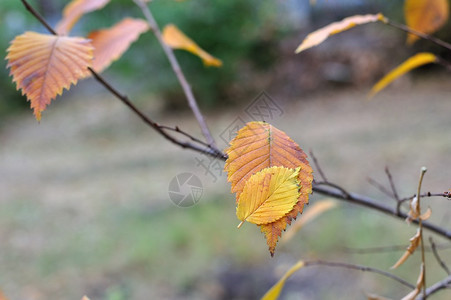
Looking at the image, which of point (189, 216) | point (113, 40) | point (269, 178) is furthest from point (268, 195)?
point (189, 216)

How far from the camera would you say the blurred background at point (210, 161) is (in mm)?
2059

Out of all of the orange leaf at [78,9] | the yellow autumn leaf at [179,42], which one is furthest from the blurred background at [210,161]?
the orange leaf at [78,9]

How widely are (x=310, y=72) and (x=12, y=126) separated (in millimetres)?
3829

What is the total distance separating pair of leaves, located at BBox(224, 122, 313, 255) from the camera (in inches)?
13.3

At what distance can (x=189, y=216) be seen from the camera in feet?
8.36

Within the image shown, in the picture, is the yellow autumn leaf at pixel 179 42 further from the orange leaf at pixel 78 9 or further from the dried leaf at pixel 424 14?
the dried leaf at pixel 424 14

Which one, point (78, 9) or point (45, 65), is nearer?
point (45, 65)

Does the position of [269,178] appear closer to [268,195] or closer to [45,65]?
[268,195]

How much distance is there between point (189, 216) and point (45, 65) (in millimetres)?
2161

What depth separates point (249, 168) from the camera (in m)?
0.36

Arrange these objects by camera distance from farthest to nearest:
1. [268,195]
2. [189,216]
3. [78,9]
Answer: [189,216], [78,9], [268,195]

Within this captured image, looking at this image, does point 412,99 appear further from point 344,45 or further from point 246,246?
point 246,246

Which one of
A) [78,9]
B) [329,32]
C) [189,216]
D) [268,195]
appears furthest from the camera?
[189,216]

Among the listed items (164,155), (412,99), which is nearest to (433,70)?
(412,99)
